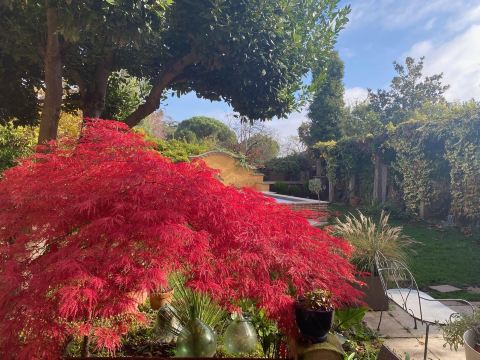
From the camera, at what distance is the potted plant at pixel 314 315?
6.45 ft

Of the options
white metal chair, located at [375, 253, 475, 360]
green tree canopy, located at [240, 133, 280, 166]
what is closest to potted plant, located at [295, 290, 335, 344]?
white metal chair, located at [375, 253, 475, 360]

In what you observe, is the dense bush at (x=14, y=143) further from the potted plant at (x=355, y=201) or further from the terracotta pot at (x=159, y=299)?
the potted plant at (x=355, y=201)

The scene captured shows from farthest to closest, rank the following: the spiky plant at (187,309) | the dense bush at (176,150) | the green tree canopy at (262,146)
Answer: the green tree canopy at (262,146) < the dense bush at (176,150) < the spiky plant at (187,309)

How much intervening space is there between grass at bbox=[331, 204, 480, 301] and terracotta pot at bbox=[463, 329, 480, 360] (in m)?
1.70

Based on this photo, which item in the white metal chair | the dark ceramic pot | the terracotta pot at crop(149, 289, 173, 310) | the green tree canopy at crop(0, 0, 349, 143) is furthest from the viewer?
the green tree canopy at crop(0, 0, 349, 143)

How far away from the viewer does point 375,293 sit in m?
3.90

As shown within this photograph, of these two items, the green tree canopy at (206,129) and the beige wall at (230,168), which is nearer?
the beige wall at (230,168)

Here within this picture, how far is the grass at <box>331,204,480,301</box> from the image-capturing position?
5.15 meters

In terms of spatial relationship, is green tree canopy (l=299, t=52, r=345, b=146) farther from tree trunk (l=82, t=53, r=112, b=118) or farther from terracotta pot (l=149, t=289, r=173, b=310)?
terracotta pot (l=149, t=289, r=173, b=310)

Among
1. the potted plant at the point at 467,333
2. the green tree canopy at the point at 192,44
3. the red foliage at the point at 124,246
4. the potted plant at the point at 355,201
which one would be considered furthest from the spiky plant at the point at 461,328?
the potted plant at the point at 355,201

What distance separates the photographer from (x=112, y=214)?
6.40ft

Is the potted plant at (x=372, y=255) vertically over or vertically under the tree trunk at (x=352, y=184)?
under

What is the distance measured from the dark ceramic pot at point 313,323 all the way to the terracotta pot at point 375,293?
6.73 feet

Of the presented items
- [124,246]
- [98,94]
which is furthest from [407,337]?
[98,94]
